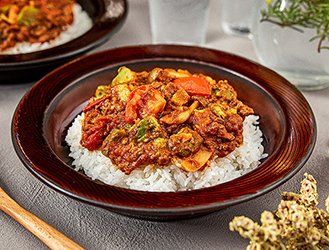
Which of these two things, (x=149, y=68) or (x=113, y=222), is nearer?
(x=113, y=222)

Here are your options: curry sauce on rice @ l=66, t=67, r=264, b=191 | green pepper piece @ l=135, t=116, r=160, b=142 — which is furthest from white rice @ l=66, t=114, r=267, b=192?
green pepper piece @ l=135, t=116, r=160, b=142

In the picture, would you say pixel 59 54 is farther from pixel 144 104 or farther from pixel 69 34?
pixel 144 104

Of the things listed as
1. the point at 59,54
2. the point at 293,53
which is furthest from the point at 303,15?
the point at 59,54

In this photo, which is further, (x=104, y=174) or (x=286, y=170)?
(x=104, y=174)

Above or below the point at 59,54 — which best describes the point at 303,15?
above

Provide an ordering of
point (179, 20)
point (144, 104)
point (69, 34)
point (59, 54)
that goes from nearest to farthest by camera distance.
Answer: point (144, 104)
point (59, 54)
point (179, 20)
point (69, 34)

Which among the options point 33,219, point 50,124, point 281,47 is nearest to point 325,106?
point 281,47

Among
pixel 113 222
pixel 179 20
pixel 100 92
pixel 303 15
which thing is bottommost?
pixel 113 222

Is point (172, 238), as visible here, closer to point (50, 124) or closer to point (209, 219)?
point (209, 219)
